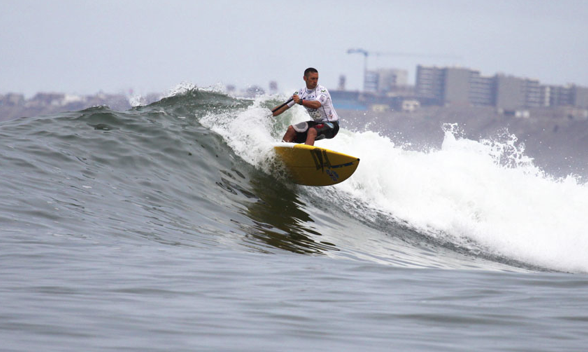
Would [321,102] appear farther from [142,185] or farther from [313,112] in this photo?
[142,185]

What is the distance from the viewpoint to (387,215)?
14.0 meters

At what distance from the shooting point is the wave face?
964 centimetres

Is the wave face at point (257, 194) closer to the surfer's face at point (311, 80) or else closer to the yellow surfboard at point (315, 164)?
the yellow surfboard at point (315, 164)

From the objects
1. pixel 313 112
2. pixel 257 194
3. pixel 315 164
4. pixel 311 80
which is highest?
pixel 311 80

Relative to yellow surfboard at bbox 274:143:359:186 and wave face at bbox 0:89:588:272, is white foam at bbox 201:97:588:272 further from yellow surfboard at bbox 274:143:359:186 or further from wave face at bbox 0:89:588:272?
yellow surfboard at bbox 274:143:359:186

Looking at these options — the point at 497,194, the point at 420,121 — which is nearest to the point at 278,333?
the point at 497,194

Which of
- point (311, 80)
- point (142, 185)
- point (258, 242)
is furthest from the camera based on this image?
point (311, 80)

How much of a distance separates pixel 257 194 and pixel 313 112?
1928 millimetres

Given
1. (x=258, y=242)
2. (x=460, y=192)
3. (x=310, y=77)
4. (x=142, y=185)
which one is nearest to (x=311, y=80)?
(x=310, y=77)

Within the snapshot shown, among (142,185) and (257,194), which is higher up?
(142,185)

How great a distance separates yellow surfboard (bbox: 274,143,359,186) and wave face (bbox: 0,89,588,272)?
0.34 m

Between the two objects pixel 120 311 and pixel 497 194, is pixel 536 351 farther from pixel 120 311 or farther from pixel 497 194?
pixel 497 194

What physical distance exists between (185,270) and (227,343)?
2.30 meters

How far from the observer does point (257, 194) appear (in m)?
13.0
